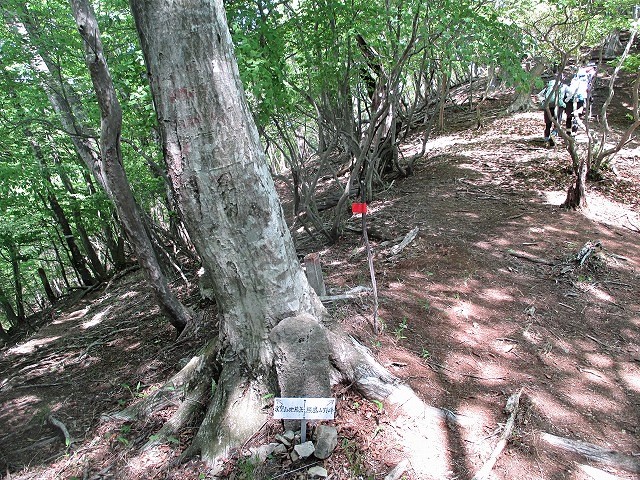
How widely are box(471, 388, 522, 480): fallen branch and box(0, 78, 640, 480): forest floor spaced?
0.04 meters

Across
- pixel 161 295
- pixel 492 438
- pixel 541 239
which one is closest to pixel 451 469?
pixel 492 438

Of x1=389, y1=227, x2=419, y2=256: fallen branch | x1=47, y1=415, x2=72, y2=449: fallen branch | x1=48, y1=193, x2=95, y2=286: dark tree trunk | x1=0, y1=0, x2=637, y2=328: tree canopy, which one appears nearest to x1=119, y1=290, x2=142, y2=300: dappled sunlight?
x1=0, y1=0, x2=637, y2=328: tree canopy

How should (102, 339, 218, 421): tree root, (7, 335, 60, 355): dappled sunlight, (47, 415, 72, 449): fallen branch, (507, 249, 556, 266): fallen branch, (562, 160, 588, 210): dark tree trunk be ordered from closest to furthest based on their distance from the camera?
1. (102, 339, 218, 421): tree root
2. (47, 415, 72, 449): fallen branch
3. (507, 249, 556, 266): fallen branch
4. (562, 160, 588, 210): dark tree trunk
5. (7, 335, 60, 355): dappled sunlight

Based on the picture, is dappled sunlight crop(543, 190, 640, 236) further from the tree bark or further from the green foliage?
the tree bark

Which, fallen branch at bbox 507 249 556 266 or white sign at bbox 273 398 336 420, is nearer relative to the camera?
white sign at bbox 273 398 336 420

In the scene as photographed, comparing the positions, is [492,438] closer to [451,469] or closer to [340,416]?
[451,469]

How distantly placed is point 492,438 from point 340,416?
3.26 ft

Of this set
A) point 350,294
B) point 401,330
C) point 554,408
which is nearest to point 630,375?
point 554,408

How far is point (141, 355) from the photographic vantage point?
461 cm

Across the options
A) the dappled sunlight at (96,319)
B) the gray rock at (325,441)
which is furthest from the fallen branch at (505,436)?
the dappled sunlight at (96,319)

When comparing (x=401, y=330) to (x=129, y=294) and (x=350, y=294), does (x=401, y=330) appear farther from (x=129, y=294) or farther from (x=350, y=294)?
(x=129, y=294)

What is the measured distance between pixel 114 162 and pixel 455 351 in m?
3.62

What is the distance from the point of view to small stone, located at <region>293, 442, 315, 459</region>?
2.36 m

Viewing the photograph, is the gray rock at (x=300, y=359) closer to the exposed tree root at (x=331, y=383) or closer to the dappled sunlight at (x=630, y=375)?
the exposed tree root at (x=331, y=383)
